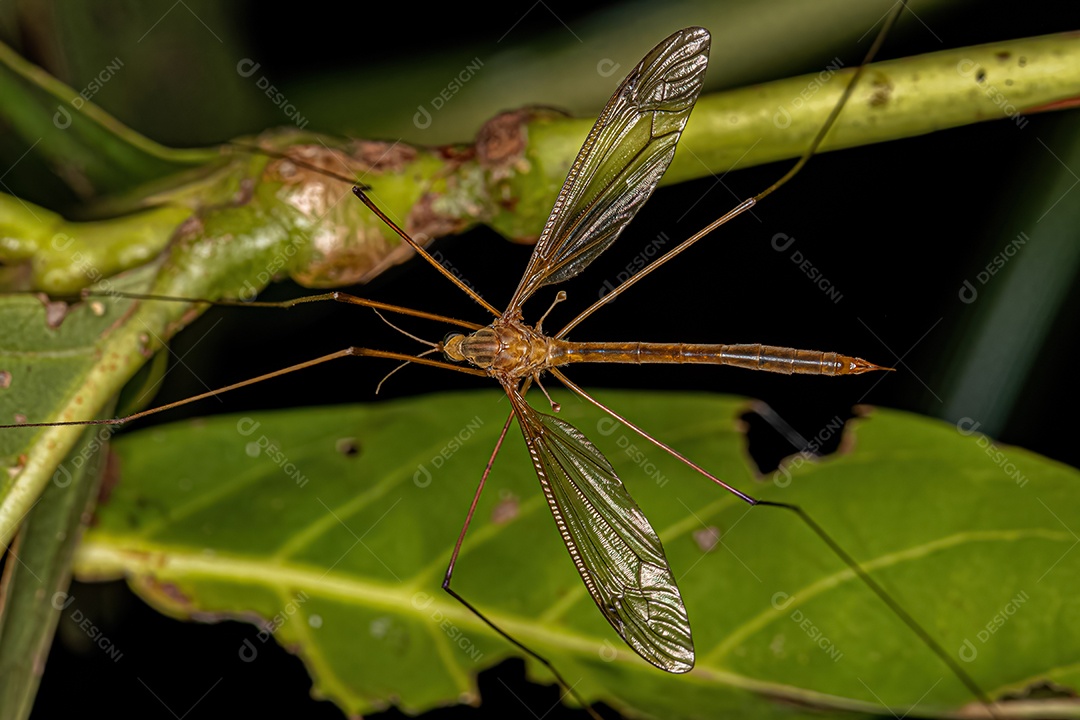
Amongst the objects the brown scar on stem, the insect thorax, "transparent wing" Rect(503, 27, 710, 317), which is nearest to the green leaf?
the insect thorax

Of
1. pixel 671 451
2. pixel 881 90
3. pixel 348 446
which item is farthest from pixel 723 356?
pixel 348 446

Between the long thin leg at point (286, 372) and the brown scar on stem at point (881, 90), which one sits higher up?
the long thin leg at point (286, 372)

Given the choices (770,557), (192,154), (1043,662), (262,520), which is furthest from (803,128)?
(262,520)

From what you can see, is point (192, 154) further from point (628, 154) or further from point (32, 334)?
point (628, 154)

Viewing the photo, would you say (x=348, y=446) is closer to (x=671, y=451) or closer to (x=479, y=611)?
(x=479, y=611)

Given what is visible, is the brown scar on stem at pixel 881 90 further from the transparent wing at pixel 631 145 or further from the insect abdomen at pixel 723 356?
the insect abdomen at pixel 723 356

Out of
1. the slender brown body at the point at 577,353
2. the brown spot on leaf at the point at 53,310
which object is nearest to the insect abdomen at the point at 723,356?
the slender brown body at the point at 577,353
